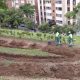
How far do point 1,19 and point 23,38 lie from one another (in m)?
30.0

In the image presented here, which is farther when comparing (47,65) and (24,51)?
(24,51)

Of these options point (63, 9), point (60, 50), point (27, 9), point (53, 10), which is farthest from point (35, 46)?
point (53, 10)

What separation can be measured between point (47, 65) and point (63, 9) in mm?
61973

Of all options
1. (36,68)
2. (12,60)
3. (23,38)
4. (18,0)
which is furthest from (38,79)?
(18,0)

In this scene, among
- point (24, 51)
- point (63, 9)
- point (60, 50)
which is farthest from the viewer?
point (63, 9)

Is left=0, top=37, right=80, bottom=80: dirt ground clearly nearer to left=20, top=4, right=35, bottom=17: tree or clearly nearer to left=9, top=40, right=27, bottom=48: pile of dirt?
left=9, top=40, right=27, bottom=48: pile of dirt

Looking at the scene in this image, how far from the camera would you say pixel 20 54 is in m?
26.3

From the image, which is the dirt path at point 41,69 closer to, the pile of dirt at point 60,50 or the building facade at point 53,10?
the pile of dirt at point 60,50

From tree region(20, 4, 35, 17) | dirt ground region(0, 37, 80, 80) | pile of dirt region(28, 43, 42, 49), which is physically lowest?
dirt ground region(0, 37, 80, 80)

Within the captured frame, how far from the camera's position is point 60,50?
28062 millimetres

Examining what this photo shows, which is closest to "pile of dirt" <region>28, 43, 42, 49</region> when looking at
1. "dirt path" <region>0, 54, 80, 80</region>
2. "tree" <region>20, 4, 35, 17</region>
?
"dirt path" <region>0, 54, 80, 80</region>

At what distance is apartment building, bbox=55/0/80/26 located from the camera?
260 feet

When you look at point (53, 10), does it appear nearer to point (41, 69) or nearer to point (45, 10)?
point (45, 10)

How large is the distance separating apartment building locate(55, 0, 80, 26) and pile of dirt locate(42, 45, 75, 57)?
50259mm
